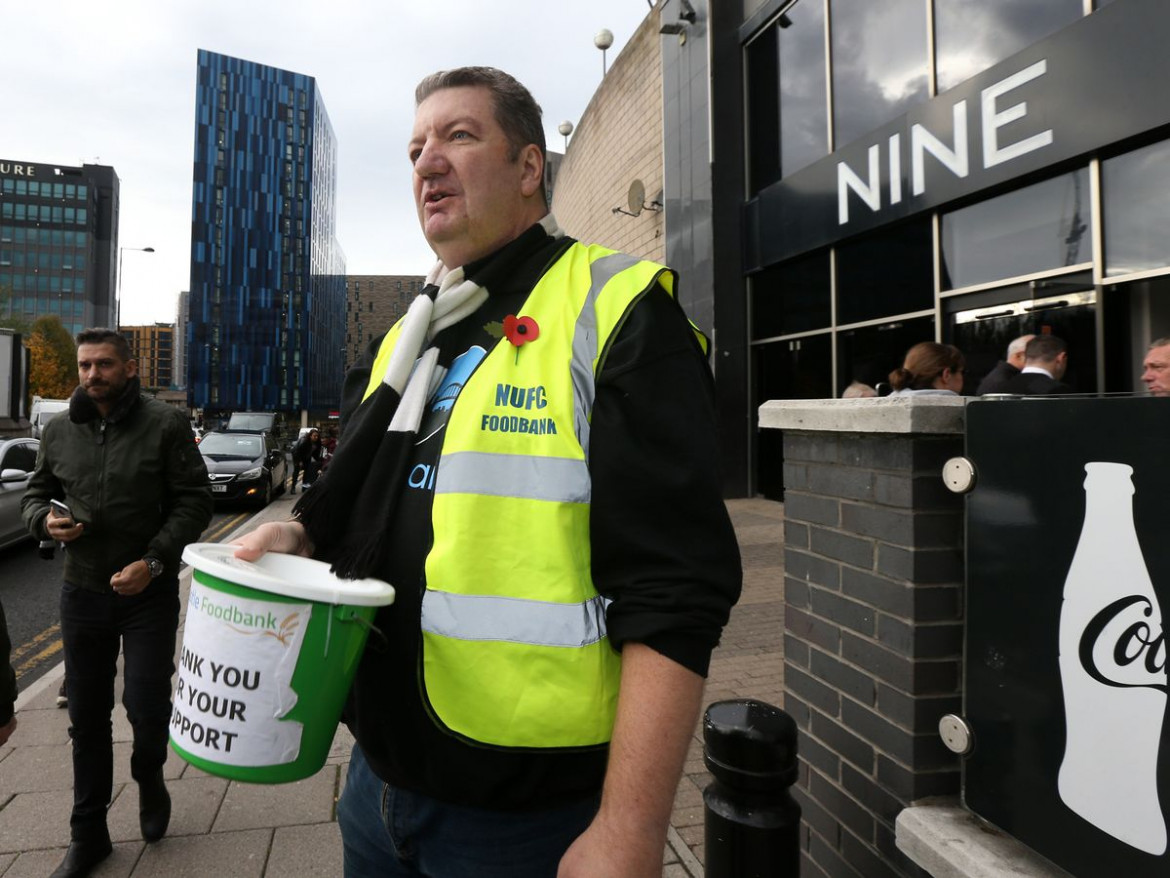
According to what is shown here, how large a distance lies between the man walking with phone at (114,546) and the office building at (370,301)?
373ft

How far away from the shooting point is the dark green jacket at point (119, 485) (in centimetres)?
313

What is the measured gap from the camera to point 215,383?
79.9m

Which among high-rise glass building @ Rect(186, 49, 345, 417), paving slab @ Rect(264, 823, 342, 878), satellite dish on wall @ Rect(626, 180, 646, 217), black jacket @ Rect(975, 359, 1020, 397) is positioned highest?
high-rise glass building @ Rect(186, 49, 345, 417)

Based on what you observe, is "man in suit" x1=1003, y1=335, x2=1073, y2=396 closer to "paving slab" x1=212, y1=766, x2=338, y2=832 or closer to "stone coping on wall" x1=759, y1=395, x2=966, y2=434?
"stone coping on wall" x1=759, y1=395, x2=966, y2=434

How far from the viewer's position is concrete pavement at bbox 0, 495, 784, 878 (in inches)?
112

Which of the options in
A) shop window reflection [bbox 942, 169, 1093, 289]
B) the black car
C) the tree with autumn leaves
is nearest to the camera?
shop window reflection [bbox 942, 169, 1093, 289]

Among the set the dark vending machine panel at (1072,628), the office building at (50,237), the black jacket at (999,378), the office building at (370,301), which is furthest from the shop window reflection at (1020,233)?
the office building at (50,237)

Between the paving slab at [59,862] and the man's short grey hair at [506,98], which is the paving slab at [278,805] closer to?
the paving slab at [59,862]

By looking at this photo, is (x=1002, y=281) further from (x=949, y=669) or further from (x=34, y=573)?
(x=34, y=573)

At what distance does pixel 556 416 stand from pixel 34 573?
9954 millimetres

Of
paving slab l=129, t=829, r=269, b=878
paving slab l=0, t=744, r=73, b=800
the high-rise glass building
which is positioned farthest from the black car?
the high-rise glass building

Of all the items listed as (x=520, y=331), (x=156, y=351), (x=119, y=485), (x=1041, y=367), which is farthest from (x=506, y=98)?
(x=156, y=351)

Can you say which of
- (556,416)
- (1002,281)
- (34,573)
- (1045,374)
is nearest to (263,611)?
(556,416)

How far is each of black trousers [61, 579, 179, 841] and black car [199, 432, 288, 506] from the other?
11.5m
